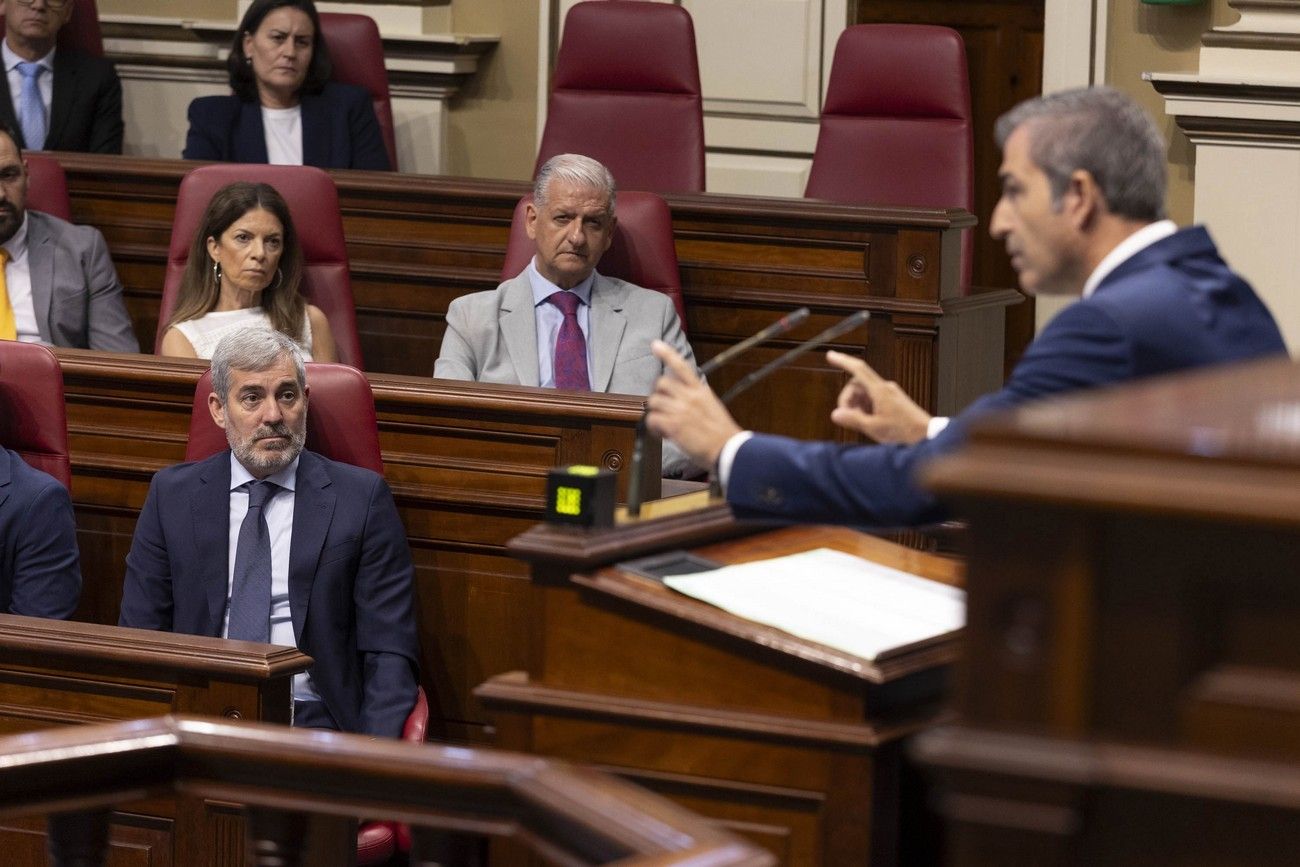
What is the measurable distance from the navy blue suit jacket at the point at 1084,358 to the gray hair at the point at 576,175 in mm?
1973

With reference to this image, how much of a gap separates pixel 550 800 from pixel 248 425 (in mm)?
1763

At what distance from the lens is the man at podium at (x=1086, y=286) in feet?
5.02

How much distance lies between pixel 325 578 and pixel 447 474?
0.27 m

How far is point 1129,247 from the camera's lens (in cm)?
159

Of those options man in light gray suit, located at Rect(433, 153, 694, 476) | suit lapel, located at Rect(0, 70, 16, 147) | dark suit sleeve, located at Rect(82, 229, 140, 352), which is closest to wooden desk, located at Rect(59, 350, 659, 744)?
man in light gray suit, located at Rect(433, 153, 694, 476)

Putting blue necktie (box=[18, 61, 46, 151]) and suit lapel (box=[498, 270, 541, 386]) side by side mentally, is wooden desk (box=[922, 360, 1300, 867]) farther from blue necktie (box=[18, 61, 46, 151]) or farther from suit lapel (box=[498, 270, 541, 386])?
blue necktie (box=[18, 61, 46, 151])

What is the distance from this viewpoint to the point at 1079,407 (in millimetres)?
866

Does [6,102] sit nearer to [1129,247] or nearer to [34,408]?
[34,408]

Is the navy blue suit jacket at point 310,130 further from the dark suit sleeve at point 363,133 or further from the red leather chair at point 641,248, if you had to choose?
the red leather chair at point 641,248

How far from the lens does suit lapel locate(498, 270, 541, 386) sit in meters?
3.62

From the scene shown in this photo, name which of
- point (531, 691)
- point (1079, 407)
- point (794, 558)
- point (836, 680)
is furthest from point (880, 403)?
point (1079, 407)

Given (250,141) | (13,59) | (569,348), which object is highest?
(13,59)

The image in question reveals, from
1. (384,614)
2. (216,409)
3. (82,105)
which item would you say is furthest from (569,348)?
(82,105)

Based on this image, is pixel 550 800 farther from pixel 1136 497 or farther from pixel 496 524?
pixel 496 524
